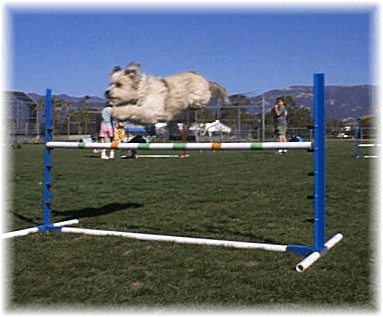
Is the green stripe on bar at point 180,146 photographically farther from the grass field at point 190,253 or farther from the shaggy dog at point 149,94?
the grass field at point 190,253

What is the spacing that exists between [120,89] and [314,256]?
2.43 meters

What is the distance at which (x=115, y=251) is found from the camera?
4.65m

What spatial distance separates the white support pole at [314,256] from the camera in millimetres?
3984

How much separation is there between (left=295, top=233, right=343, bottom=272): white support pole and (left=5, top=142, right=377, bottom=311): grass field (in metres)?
0.06

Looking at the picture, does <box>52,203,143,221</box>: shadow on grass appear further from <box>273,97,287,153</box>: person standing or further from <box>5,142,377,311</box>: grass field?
<box>273,97,287,153</box>: person standing

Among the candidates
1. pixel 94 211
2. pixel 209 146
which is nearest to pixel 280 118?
pixel 209 146

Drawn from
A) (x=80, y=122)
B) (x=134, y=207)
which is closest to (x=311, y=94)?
(x=134, y=207)

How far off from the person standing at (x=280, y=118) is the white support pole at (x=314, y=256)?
165cm

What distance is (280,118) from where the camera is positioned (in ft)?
20.5

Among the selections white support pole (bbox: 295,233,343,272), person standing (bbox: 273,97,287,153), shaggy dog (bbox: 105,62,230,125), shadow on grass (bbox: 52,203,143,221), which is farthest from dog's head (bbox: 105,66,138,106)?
white support pole (bbox: 295,233,343,272)

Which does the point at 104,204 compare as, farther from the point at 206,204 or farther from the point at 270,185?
the point at 270,185

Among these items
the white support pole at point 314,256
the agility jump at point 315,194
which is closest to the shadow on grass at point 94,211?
the agility jump at point 315,194

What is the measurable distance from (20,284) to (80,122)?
23.6ft

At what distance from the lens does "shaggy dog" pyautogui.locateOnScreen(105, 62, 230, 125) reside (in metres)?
5.16
